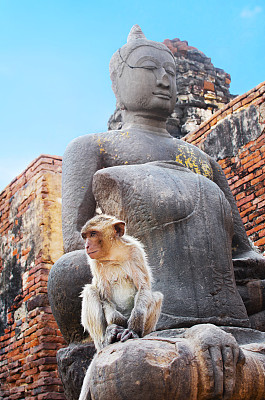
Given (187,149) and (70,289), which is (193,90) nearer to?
(187,149)

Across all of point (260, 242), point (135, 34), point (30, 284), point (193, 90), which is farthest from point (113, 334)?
point (193, 90)

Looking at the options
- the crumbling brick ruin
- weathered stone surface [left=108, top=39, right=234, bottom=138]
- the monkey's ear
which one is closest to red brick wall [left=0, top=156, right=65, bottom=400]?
the crumbling brick ruin

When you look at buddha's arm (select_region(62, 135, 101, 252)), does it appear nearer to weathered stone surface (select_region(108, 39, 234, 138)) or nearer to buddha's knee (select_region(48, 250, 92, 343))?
buddha's knee (select_region(48, 250, 92, 343))

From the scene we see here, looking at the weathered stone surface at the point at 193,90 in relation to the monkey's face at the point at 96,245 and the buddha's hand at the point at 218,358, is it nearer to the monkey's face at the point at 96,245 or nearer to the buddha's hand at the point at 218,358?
the monkey's face at the point at 96,245

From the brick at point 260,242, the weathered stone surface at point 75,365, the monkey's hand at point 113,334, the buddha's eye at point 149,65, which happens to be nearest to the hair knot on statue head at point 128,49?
the buddha's eye at point 149,65

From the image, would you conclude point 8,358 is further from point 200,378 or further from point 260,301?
point 200,378

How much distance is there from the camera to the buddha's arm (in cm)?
404

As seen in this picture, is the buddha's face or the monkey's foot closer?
the monkey's foot

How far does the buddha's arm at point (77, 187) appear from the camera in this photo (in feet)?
13.3

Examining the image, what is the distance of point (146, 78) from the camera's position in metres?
4.50

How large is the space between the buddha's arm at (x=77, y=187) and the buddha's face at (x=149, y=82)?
0.52 m

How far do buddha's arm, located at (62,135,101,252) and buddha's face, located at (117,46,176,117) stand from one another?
1.69 feet

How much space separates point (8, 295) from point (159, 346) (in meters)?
6.52

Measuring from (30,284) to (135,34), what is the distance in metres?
4.45
